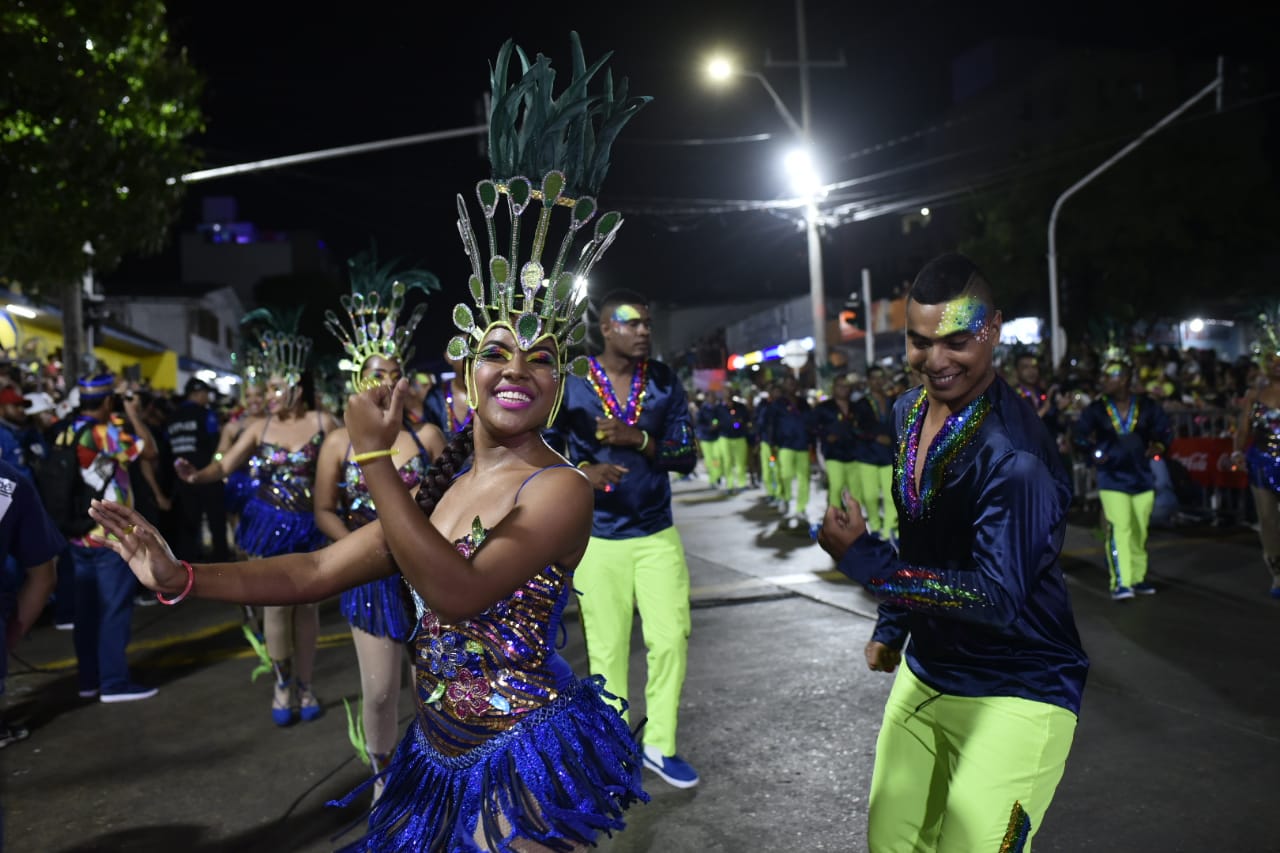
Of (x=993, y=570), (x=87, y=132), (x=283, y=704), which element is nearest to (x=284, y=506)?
(x=283, y=704)

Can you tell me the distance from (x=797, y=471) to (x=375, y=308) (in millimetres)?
10448

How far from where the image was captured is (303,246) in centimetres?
7862

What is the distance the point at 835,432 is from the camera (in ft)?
40.6

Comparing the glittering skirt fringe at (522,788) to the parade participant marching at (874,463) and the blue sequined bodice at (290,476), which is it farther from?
the parade participant marching at (874,463)

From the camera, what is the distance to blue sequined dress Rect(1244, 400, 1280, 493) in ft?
26.6

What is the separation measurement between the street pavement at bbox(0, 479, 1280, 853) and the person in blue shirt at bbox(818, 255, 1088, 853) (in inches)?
54.8

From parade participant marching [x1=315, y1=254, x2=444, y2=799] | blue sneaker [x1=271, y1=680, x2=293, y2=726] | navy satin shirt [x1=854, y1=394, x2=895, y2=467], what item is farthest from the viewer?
navy satin shirt [x1=854, y1=394, x2=895, y2=467]

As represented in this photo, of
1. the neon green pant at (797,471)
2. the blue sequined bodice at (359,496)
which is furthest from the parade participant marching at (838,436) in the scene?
the blue sequined bodice at (359,496)

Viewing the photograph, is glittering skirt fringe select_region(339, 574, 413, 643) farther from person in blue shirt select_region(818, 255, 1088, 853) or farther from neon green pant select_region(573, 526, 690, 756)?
person in blue shirt select_region(818, 255, 1088, 853)

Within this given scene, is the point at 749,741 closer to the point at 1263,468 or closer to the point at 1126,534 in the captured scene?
the point at 1126,534

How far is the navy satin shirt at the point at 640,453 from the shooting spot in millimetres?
4926

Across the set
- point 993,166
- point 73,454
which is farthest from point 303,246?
point 73,454

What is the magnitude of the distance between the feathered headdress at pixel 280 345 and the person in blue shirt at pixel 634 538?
2557mm

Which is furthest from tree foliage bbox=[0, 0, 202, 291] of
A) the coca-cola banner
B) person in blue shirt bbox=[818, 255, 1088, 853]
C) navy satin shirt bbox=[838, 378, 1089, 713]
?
the coca-cola banner
